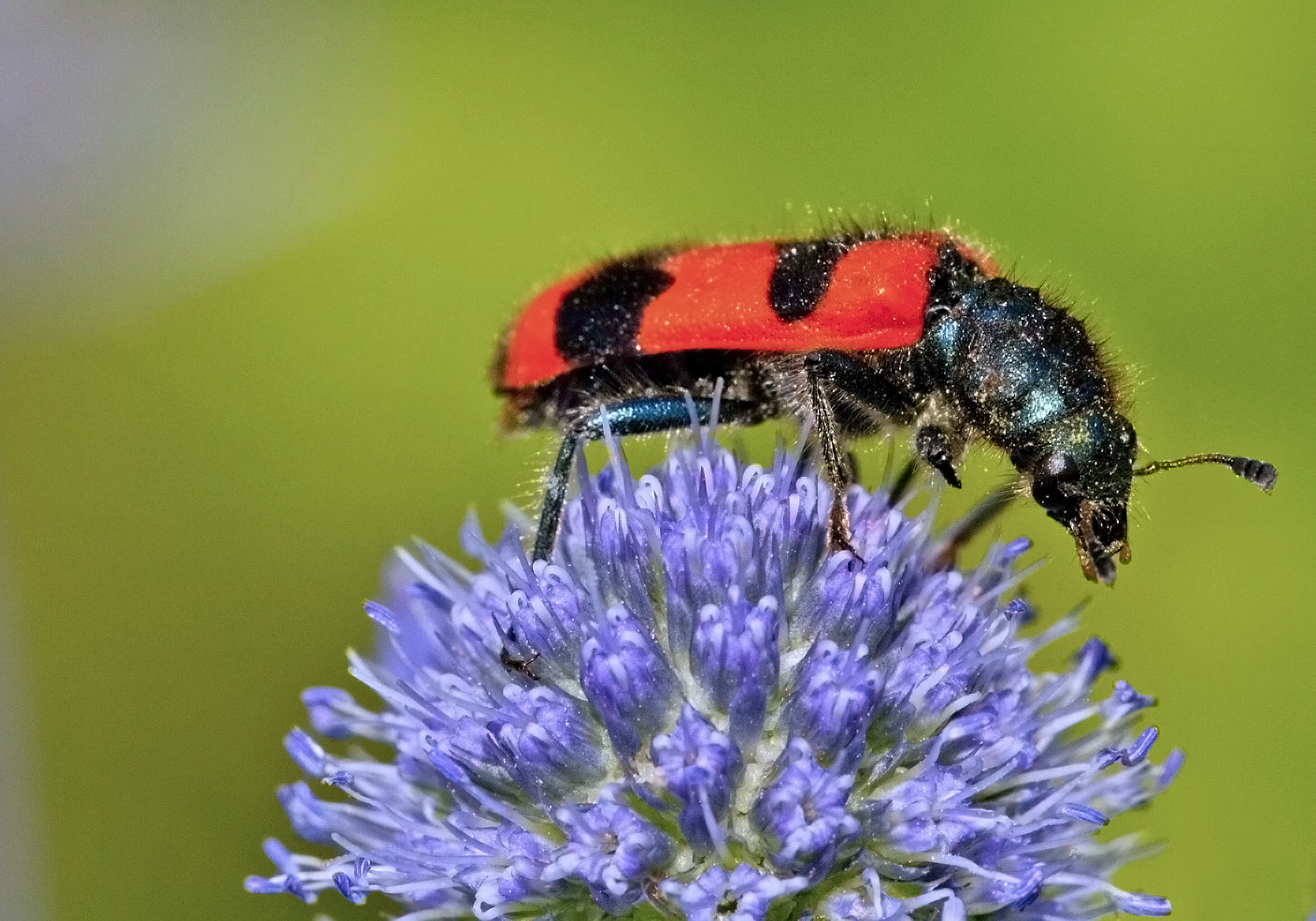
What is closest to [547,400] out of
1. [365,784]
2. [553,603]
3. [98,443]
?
[553,603]

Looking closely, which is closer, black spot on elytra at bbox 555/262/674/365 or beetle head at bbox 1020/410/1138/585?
beetle head at bbox 1020/410/1138/585

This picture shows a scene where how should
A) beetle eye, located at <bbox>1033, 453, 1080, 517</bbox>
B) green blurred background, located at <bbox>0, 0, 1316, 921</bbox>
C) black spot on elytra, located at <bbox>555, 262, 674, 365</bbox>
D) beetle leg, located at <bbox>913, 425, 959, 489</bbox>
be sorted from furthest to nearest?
green blurred background, located at <bbox>0, 0, 1316, 921</bbox>, black spot on elytra, located at <bbox>555, 262, 674, 365</bbox>, beetle leg, located at <bbox>913, 425, 959, 489</bbox>, beetle eye, located at <bbox>1033, 453, 1080, 517</bbox>

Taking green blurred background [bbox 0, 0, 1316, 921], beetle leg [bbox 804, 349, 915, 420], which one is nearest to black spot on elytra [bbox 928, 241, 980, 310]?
beetle leg [bbox 804, 349, 915, 420]

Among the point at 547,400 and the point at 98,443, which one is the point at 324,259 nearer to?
the point at 98,443

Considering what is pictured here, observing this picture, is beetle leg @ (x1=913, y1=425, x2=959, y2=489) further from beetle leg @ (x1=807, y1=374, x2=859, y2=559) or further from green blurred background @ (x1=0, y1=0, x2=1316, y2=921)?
green blurred background @ (x1=0, y1=0, x2=1316, y2=921)

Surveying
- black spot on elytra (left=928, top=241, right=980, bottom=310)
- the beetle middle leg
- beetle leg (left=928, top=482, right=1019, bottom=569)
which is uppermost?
black spot on elytra (left=928, top=241, right=980, bottom=310)

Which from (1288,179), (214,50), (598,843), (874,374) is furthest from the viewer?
(214,50)

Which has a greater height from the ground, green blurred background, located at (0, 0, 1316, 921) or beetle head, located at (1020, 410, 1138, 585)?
green blurred background, located at (0, 0, 1316, 921)
